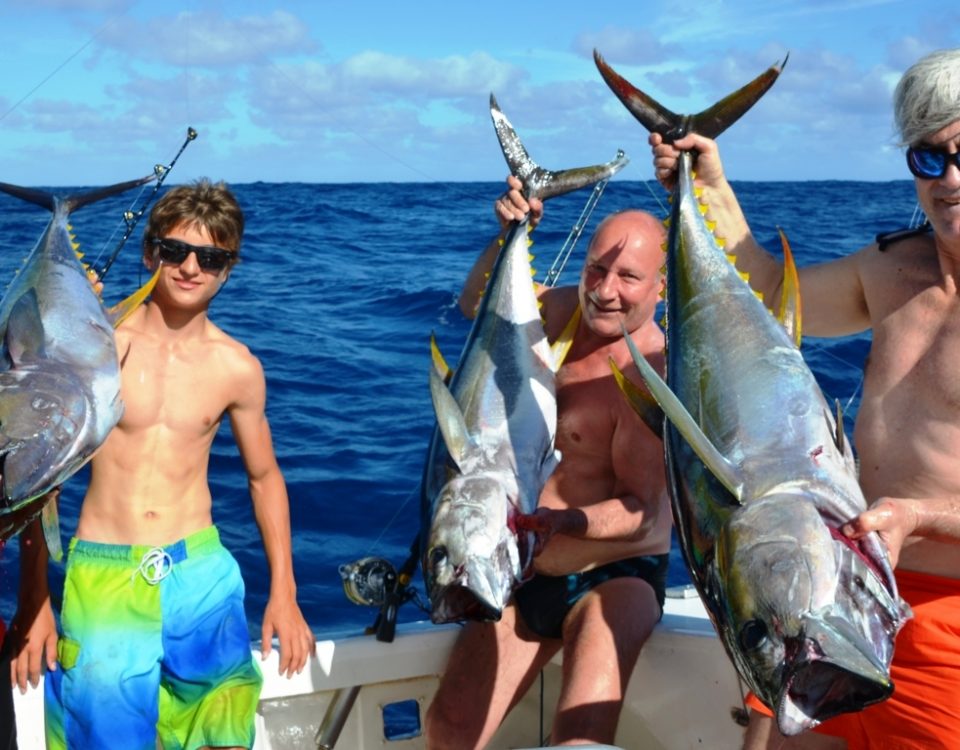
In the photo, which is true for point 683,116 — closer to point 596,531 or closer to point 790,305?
point 790,305

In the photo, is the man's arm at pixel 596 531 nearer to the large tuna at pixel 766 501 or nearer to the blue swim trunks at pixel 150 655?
the large tuna at pixel 766 501

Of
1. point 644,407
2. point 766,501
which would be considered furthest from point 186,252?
point 766,501

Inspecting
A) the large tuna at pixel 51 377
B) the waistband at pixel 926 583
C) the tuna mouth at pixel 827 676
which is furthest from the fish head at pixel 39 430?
the waistband at pixel 926 583

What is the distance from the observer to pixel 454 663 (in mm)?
2885

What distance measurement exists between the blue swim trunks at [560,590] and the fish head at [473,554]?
18.8 inches

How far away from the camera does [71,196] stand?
2559 mm

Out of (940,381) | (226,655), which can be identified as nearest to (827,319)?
(940,381)

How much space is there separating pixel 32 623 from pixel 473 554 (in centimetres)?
107

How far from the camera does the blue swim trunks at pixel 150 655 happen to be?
2.49 m

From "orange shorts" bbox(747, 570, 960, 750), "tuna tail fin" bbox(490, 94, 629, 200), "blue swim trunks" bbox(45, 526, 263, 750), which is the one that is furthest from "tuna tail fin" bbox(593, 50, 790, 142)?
"blue swim trunks" bbox(45, 526, 263, 750)

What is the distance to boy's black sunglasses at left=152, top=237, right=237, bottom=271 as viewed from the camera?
2.61 meters

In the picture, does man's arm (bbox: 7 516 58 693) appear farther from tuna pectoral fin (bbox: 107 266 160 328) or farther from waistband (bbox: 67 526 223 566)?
tuna pectoral fin (bbox: 107 266 160 328)

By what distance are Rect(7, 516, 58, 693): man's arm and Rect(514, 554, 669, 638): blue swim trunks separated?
3.79 ft

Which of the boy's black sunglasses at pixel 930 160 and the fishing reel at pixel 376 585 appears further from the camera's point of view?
the fishing reel at pixel 376 585
